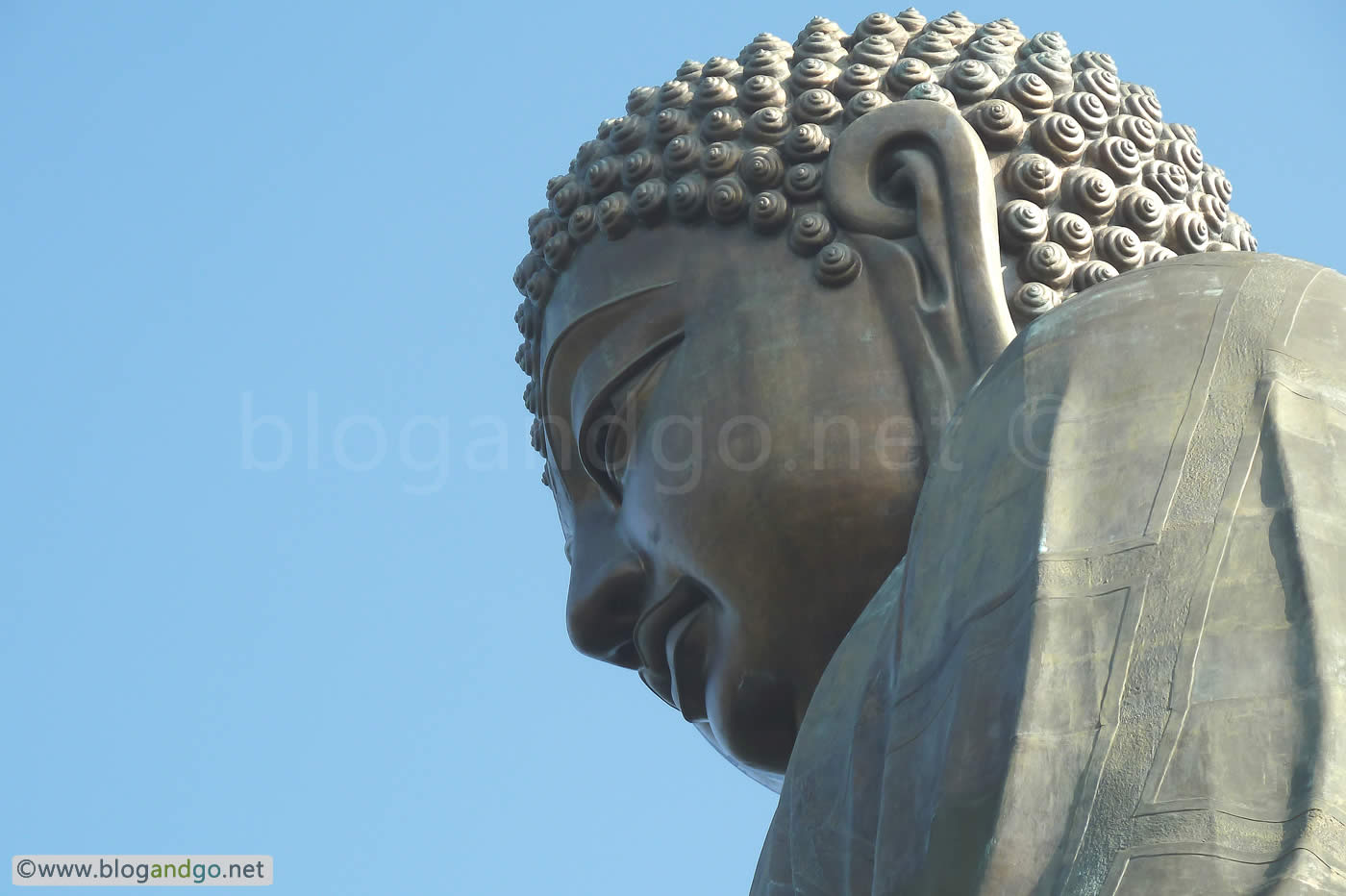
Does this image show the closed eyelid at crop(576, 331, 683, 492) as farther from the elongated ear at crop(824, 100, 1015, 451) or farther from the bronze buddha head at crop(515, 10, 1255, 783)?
the elongated ear at crop(824, 100, 1015, 451)

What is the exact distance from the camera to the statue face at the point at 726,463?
6.12m

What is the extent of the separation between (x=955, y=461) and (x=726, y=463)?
1.44m

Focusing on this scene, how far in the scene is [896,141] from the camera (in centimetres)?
640

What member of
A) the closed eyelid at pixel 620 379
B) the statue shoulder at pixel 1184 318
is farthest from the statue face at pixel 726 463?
the statue shoulder at pixel 1184 318

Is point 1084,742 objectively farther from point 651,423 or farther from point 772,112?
point 772,112

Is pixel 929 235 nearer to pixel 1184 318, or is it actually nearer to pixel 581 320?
pixel 581 320

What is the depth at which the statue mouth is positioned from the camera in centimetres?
657

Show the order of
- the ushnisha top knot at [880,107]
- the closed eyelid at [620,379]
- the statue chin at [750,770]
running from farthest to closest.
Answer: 1. the statue chin at [750,770]
2. the closed eyelid at [620,379]
3. the ushnisha top knot at [880,107]

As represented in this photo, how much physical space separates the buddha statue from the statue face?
11 mm

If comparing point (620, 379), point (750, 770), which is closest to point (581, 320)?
point (620, 379)

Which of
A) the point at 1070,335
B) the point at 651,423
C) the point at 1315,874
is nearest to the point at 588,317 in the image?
the point at 651,423

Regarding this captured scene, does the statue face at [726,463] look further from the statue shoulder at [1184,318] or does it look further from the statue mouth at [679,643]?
the statue shoulder at [1184,318]

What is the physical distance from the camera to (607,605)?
22.3ft

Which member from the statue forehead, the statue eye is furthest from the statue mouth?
the statue forehead
